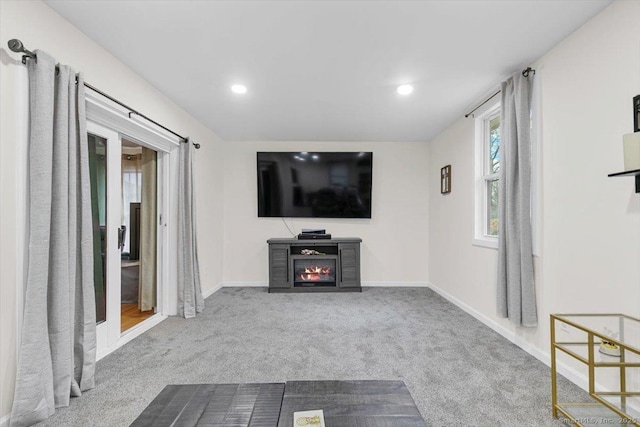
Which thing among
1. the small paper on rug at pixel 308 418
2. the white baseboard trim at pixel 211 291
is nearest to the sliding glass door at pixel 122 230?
the white baseboard trim at pixel 211 291

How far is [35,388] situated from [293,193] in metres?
3.67

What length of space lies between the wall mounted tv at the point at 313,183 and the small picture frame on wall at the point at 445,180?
1.10 m

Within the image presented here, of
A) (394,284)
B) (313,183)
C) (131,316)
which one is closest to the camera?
(131,316)

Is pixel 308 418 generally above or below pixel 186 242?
below

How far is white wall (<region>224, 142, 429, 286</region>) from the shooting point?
5.03m

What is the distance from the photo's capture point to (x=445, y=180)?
434 cm

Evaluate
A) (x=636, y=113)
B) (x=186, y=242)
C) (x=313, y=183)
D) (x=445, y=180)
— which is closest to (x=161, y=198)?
(x=186, y=242)

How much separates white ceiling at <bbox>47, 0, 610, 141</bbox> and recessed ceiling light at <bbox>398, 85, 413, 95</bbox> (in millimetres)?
61

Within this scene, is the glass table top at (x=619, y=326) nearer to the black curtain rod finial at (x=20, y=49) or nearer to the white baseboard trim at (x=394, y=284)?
the white baseboard trim at (x=394, y=284)

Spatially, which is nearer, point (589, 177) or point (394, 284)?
point (589, 177)

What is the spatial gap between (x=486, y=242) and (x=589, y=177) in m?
1.39

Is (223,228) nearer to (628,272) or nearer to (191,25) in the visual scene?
(191,25)

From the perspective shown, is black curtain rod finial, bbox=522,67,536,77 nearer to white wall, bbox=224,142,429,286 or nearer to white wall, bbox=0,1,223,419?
white wall, bbox=224,142,429,286

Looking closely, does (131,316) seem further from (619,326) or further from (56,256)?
(619,326)
